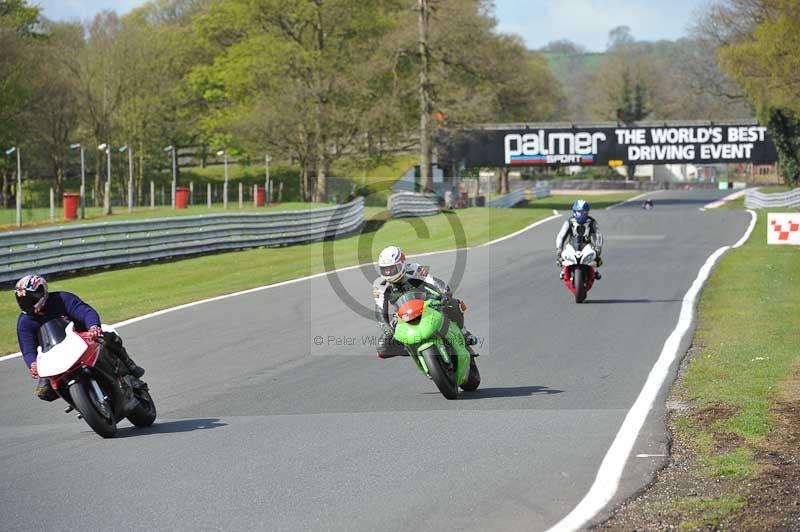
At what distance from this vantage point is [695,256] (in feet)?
85.3

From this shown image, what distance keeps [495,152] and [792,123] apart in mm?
16712

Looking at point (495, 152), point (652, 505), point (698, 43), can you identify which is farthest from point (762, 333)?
point (698, 43)

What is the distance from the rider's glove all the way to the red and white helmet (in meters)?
0.45

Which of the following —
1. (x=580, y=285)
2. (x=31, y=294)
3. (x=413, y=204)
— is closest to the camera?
(x=31, y=294)

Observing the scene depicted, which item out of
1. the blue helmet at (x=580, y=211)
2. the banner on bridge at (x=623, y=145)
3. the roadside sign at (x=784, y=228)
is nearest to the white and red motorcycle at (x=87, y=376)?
the blue helmet at (x=580, y=211)

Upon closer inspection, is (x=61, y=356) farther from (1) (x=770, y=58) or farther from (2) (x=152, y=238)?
(1) (x=770, y=58)

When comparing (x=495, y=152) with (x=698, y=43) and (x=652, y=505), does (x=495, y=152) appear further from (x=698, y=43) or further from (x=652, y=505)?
(x=652, y=505)

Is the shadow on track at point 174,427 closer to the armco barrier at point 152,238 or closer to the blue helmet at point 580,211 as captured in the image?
the blue helmet at point 580,211

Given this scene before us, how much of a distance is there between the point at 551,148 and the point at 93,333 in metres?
55.8

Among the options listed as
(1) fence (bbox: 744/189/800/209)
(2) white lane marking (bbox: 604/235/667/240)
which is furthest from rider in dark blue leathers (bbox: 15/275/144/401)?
(1) fence (bbox: 744/189/800/209)

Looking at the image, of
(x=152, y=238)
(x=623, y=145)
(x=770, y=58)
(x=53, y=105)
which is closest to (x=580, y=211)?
(x=152, y=238)

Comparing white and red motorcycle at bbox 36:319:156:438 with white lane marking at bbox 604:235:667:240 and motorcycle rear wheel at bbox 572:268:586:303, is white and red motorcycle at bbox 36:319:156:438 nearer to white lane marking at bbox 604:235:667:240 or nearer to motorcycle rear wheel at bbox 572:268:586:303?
motorcycle rear wheel at bbox 572:268:586:303

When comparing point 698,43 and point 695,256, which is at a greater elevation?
point 698,43

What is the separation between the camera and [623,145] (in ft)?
207
